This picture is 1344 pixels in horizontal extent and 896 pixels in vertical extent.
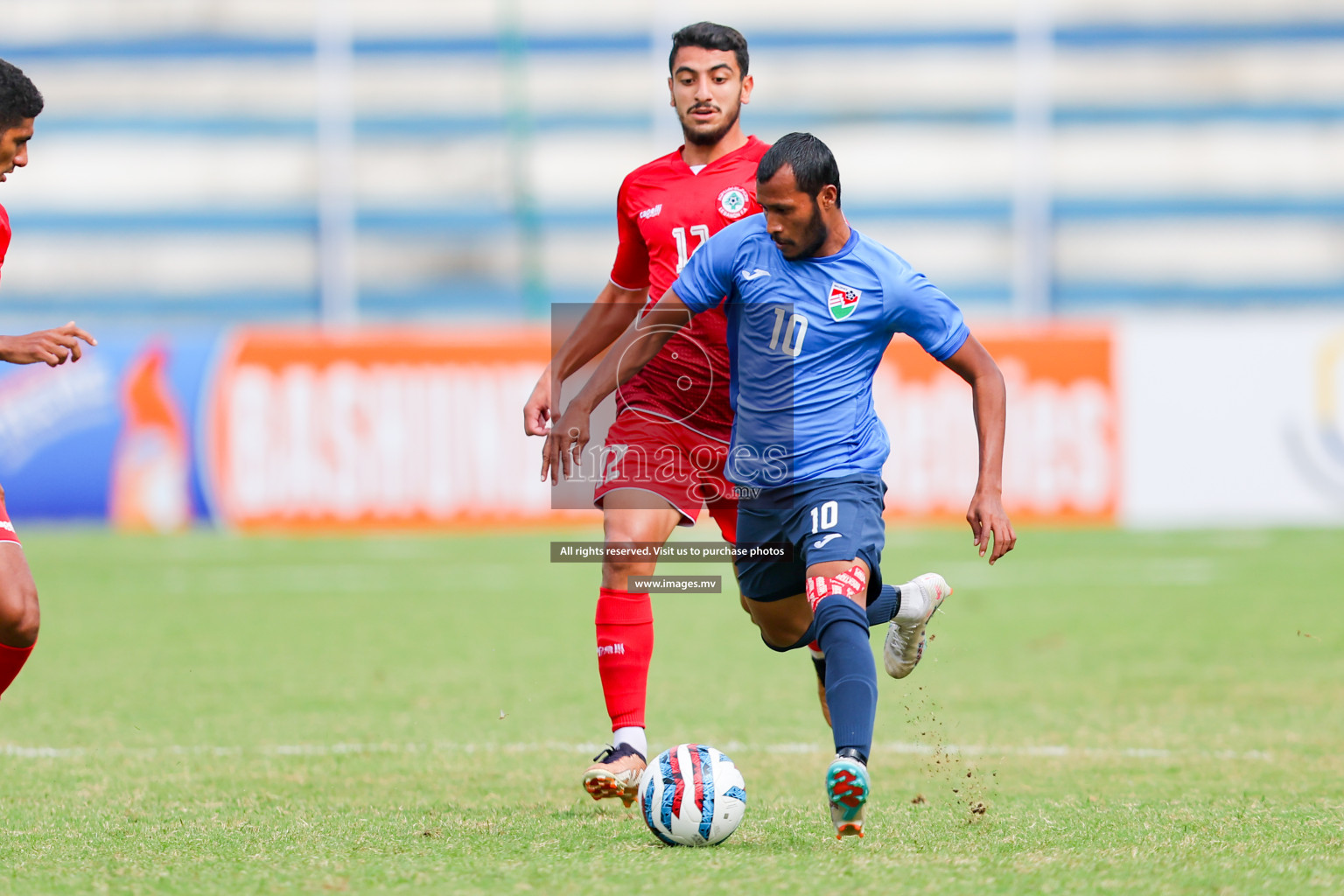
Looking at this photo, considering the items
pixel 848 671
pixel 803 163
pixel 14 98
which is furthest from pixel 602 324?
pixel 14 98

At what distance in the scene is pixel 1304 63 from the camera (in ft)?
101

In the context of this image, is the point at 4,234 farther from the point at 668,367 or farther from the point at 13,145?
the point at 668,367

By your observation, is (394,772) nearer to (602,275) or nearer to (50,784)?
(50,784)

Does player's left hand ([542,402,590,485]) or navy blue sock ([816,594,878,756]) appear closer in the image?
navy blue sock ([816,594,878,756])

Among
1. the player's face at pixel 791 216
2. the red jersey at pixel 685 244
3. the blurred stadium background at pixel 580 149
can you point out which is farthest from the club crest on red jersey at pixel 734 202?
the blurred stadium background at pixel 580 149

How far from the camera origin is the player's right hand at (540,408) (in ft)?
18.9

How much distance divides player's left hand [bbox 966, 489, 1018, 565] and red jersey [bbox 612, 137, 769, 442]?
3.82 feet

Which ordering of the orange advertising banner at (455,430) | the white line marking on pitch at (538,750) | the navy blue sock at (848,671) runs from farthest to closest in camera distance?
the orange advertising banner at (455,430) → the white line marking on pitch at (538,750) → the navy blue sock at (848,671)

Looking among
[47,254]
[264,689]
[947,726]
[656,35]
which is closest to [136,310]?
[47,254]

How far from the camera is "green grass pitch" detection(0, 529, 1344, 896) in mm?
4301

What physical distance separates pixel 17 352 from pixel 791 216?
2.21 metres

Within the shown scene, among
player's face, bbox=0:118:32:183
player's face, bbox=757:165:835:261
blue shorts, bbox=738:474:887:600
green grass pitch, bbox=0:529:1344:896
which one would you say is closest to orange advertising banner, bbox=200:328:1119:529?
green grass pitch, bbox=0:529:1344:896

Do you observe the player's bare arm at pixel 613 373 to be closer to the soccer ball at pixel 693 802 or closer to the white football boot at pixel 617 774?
the white football boot at pixel 617 774

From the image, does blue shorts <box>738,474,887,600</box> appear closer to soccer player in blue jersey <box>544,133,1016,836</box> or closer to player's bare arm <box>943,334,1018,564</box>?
soccer player in blue jersey <box>544,133,1016,836</box>
